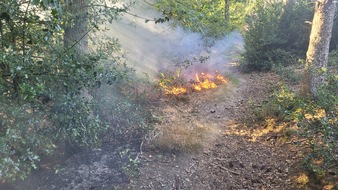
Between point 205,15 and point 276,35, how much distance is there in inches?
160

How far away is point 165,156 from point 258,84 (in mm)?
5916

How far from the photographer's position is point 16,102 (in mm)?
2947

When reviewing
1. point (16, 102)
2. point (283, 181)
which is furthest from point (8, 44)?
point (283, 181)

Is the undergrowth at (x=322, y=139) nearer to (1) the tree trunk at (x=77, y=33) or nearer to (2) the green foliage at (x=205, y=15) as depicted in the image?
(2) the green foliage at (x=205, y=15)

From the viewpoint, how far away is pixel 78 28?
16.2 ft

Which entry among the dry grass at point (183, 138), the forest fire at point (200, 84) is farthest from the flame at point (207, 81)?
the dry grass at point (183, 138)

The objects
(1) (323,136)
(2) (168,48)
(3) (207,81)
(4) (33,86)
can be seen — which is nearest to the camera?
(4) (33,86)

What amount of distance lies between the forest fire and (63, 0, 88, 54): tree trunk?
13.9 feet

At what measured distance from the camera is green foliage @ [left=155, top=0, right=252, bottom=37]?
4.57 m

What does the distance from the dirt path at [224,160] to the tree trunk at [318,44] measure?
1.59 metres

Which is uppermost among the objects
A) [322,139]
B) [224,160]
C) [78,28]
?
[78,28]

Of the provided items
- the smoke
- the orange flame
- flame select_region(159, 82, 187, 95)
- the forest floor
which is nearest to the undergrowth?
the forest floor

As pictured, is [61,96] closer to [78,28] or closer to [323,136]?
[78,28]

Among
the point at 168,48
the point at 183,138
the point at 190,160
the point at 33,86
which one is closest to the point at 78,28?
the point at 33,86
